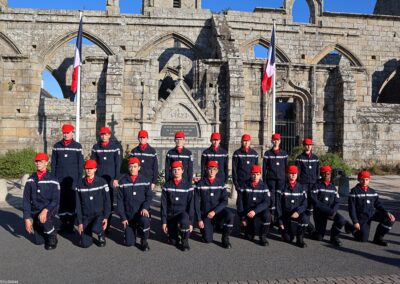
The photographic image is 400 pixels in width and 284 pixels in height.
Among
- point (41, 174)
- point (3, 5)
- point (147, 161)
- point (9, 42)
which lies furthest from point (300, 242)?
point (3, 5)

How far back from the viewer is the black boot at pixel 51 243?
5477mm

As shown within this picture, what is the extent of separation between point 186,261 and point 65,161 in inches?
124

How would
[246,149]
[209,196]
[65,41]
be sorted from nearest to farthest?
[209,196] < [246,149] < [65,41]

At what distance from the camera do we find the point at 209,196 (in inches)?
245

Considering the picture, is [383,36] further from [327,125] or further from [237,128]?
[237,128]

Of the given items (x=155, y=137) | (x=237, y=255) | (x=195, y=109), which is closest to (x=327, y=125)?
(x=195, y=109)

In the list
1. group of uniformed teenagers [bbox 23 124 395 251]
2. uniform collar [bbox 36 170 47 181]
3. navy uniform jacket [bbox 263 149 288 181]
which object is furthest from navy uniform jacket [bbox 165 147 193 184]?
uniform collar [bbox 36 170 47 181]

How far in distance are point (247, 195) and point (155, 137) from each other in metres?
6.62

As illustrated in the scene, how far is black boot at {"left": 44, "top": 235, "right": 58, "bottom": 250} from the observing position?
18.0 ft

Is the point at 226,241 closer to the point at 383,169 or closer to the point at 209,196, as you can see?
the point at 209,196

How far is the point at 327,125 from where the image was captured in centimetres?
1602

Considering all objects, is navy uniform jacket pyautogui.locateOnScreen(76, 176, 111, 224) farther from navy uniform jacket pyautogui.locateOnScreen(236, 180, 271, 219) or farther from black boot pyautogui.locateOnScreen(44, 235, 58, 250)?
navy uniform jacket pyautogui.locateOnScreen(236, 180, 271, 219)

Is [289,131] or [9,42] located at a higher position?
[9,42]

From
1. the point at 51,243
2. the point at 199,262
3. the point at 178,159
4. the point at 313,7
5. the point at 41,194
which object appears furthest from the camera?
the point at 313,7
